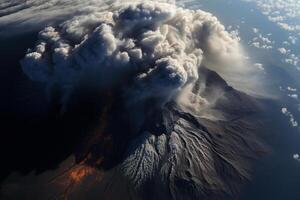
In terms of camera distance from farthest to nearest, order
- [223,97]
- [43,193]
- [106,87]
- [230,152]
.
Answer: [223,97], [230,152], [106,87], [43,193]

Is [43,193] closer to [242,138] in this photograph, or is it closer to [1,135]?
[1,135]

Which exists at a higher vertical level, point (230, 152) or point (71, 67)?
point (71, 67)

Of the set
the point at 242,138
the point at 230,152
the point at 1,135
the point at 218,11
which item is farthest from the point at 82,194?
the point at 218,11

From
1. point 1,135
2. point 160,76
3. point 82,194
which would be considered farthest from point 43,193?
point 160,76

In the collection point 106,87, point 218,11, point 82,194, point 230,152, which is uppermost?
point 106,87

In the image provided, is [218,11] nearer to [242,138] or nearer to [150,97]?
[242,138]

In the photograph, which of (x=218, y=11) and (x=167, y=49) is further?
(x=218, y=11)

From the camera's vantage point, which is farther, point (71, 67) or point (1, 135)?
point (1, 135)

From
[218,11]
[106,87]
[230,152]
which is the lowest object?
[218,11]

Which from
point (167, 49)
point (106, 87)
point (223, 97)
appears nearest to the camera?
point (167, 49)
